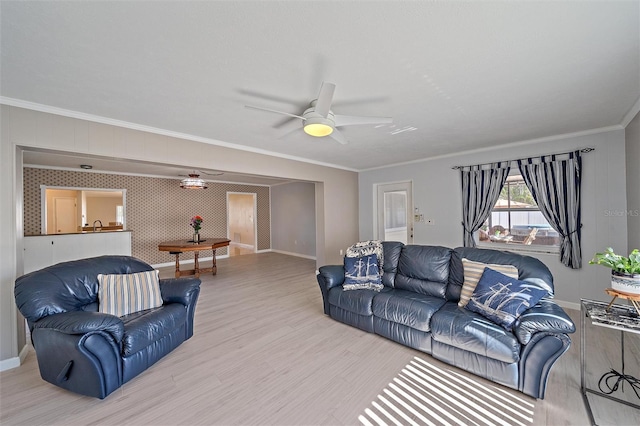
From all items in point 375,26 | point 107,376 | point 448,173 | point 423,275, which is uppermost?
point 375,26

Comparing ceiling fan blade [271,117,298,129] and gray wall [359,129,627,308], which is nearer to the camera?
ceiling fan blade [271,117,298,129]

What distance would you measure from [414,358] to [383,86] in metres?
2.62

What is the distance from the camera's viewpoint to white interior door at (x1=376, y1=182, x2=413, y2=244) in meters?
6.06

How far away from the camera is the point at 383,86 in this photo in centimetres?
229

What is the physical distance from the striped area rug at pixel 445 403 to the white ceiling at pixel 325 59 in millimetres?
2591

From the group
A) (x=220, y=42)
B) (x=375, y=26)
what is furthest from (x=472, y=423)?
(x=220, y=42)

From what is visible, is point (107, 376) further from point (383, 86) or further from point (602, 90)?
point (602, 90)

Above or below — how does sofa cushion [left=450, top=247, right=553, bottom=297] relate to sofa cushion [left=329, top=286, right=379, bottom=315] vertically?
above

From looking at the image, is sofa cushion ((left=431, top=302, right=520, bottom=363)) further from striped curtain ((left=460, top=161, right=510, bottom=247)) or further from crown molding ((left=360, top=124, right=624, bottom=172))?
crown molding ((left=360, top=124, right=624, bottom=172))

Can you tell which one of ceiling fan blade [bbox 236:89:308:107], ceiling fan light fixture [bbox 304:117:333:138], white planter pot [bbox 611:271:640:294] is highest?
ceiling fan blade [bbox 236:89:308:107]

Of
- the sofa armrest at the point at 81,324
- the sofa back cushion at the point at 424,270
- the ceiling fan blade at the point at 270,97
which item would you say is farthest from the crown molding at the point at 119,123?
the sofa back cushion at the point at 424,270

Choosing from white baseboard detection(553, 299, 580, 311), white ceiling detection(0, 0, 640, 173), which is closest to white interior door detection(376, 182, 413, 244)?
white baseboard detection(553, 299, 580, 311)

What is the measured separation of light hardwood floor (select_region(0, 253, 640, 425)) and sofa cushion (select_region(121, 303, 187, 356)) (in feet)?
1.06

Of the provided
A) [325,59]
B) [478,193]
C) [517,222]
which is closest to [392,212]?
[478,193]
